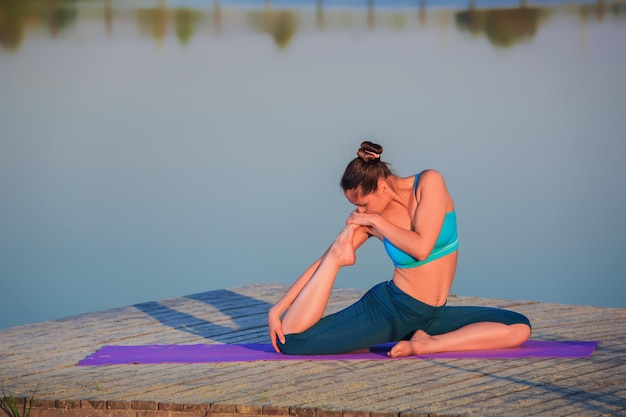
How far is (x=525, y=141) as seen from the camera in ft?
47.1

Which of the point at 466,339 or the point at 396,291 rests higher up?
the point at 396,291

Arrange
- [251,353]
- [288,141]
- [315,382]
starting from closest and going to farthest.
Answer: [315,382] → [251,353] → [288,141]

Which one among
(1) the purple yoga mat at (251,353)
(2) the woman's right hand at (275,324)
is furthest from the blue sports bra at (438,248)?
(2) the woman's right hand at (275,324)

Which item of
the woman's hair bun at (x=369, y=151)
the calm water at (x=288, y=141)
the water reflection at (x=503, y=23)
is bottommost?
the calm water at (x=288, y=141)

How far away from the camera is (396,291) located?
5.05 metres

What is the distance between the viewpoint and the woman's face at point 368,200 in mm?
4910

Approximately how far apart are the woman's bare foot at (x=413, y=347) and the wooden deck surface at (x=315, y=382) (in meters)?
0.08

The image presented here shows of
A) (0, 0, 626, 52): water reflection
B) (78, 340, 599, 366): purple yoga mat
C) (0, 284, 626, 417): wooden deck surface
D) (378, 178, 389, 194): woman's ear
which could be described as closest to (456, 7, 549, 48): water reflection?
(0, 0, 626, 52): water reflection

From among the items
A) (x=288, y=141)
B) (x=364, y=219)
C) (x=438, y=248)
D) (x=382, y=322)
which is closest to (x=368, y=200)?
(x=364, y=219)

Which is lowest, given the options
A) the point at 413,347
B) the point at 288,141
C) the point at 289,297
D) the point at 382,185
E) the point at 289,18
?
the point at 288,141

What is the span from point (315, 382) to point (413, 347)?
57 centimetres

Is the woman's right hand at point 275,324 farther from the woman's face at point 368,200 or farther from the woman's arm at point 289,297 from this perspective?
the woman's face at point 368,200

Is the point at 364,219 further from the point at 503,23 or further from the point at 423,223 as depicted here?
the point at 503,23

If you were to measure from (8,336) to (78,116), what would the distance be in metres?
10.3
